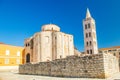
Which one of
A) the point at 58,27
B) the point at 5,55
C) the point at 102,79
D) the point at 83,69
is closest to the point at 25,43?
the point at 5,55

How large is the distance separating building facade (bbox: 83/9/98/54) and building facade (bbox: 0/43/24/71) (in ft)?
85.3

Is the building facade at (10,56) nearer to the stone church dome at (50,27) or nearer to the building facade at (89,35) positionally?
the stone church dome at (50,27)

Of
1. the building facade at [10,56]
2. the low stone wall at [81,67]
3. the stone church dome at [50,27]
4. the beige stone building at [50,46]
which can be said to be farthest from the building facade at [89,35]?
the low stone wall at [81,67]

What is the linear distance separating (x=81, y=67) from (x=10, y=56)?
104ft

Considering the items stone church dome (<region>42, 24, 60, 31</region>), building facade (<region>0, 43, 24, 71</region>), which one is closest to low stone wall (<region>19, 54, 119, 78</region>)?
building facade (<region>0, 43, 24, 71</region>)

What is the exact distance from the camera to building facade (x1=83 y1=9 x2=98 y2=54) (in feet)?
178

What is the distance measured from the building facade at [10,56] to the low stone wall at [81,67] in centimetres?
2269

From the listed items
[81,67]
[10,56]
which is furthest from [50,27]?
[81,67]

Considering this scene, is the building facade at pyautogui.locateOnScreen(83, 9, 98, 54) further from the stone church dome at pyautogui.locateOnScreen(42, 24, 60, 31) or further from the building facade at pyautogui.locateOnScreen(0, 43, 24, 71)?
the building facade at pyautogui.locateOnScreen(0, 43, 24, 71)

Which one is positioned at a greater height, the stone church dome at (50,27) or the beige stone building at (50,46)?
the stone church dome at (50,27)

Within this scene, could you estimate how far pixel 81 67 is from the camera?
565 inches

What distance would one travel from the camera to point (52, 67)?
18.1 meters

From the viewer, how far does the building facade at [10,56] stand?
128ft

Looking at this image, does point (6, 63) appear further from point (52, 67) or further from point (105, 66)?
point (105, 66)
